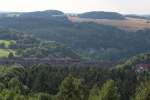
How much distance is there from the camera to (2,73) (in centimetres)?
11762

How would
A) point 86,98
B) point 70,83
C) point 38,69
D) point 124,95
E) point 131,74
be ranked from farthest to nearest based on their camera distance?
1. point 131,74
2. point 38,69
3. point 124,95
4. point 86,98
5. point 70,83

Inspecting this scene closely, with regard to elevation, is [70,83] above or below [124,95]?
above

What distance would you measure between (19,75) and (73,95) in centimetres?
4372

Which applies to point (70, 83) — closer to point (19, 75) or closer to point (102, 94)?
point (102, 94)

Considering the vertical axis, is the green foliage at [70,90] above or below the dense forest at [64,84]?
above

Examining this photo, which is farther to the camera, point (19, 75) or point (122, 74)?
point (122, 74)

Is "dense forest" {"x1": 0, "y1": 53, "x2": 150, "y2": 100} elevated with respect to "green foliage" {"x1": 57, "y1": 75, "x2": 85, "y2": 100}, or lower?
lower

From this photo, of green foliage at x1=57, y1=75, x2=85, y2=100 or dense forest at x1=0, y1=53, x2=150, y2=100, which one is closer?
green foliage at x1=57, y1=75, x2=85, y2=100

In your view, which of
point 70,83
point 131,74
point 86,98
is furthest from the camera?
point 131,74

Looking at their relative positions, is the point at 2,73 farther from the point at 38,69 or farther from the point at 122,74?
the point at 122,74

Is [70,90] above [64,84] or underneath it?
underneath

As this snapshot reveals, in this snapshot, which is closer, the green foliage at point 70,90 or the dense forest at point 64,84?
the green foliage at point 70,90

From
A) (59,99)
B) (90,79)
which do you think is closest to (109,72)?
(90,79)

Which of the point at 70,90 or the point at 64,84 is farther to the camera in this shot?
the point at 70,90
